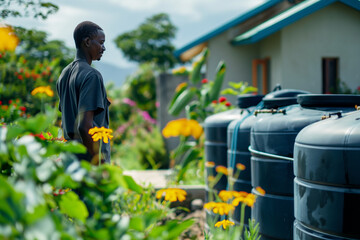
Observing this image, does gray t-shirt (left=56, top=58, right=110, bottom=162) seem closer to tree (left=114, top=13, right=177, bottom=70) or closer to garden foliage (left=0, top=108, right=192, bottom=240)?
garden foliage (left=0, top=108, right=192, bottom=240)

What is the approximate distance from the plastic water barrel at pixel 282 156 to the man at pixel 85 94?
4.25 ft

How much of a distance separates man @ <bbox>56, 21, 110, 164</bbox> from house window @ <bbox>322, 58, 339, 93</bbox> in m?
7.44

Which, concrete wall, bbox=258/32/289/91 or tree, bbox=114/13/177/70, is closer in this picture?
concrete wall, bbox=258/32/289/91

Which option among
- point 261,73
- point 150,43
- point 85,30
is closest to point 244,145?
point 85,30

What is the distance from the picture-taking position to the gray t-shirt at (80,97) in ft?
8.48

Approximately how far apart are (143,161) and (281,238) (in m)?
7.01

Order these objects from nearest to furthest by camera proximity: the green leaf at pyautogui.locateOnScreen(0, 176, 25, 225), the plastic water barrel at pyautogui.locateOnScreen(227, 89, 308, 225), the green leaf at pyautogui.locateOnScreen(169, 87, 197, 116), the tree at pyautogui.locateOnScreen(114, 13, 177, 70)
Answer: the green leaf at pyautogui.locateOnScreen(0, 176, 25, 225), the plastic water barrel at pyautogui.locateOnScreen(227, 89, 308, 225), the green leaf at pyautogui.locateOnScreen(169, 87, 197, 116), the tree at pyautogui.locateOnScreen(114, 13, 177, 70)

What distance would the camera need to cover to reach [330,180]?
7.89 ft

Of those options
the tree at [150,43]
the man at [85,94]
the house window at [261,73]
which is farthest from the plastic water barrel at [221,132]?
the tree at [150,43]

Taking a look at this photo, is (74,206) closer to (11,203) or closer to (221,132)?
(11,203)

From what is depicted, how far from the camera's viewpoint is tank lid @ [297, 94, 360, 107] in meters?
3.27

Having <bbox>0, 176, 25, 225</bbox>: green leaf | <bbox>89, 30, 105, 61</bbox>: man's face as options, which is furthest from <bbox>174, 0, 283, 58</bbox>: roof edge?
<bbox>0, 176, 25, 225</bbox>: green leaf

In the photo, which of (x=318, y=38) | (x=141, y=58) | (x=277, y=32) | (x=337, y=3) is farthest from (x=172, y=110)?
(x=141, y=58)

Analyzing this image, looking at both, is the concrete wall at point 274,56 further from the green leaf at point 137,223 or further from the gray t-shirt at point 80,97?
the green leaf at point 137,223
